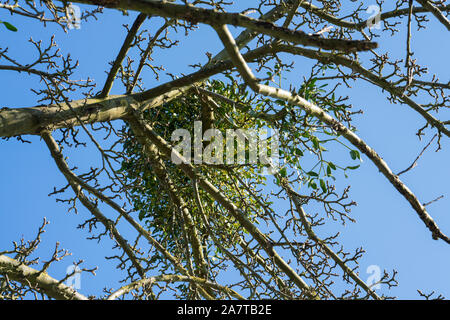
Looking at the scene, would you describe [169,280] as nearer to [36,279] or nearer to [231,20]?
[36,279]

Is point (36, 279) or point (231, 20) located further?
point (36, 279)

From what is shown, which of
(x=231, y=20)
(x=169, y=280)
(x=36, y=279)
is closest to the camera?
(x=231, y=20)

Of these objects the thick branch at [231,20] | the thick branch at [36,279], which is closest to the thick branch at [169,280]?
the thick branch at [36,279]

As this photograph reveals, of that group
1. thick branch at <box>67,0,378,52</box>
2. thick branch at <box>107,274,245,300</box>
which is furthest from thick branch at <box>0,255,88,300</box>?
thick branch at <box>67,0,378,52</box>

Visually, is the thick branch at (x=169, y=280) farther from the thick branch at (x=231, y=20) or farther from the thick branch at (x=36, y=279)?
the thick branch at (x=231, y=20)

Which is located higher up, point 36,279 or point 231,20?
point 231,20

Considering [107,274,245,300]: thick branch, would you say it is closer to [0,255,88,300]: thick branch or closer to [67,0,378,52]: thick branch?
[0,255,88,300]: thick branch

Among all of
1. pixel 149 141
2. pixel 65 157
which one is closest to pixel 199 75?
pixel 149 141

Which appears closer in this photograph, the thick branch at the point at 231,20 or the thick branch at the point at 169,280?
the thick branch at the point at 231,20

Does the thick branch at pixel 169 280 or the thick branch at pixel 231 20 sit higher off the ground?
the thick branch at pixel 231 20

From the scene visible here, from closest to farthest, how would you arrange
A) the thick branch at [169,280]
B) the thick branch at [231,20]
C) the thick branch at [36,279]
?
the thick branch at [231,20] < the thick branch at [36,279] < the thick branch at [169,280]

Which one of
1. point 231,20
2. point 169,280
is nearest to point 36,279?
point 169,280

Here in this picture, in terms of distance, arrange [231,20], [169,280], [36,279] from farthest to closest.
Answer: [169,280], [36,279], [231,20]

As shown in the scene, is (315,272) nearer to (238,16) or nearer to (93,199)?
(93,199)
